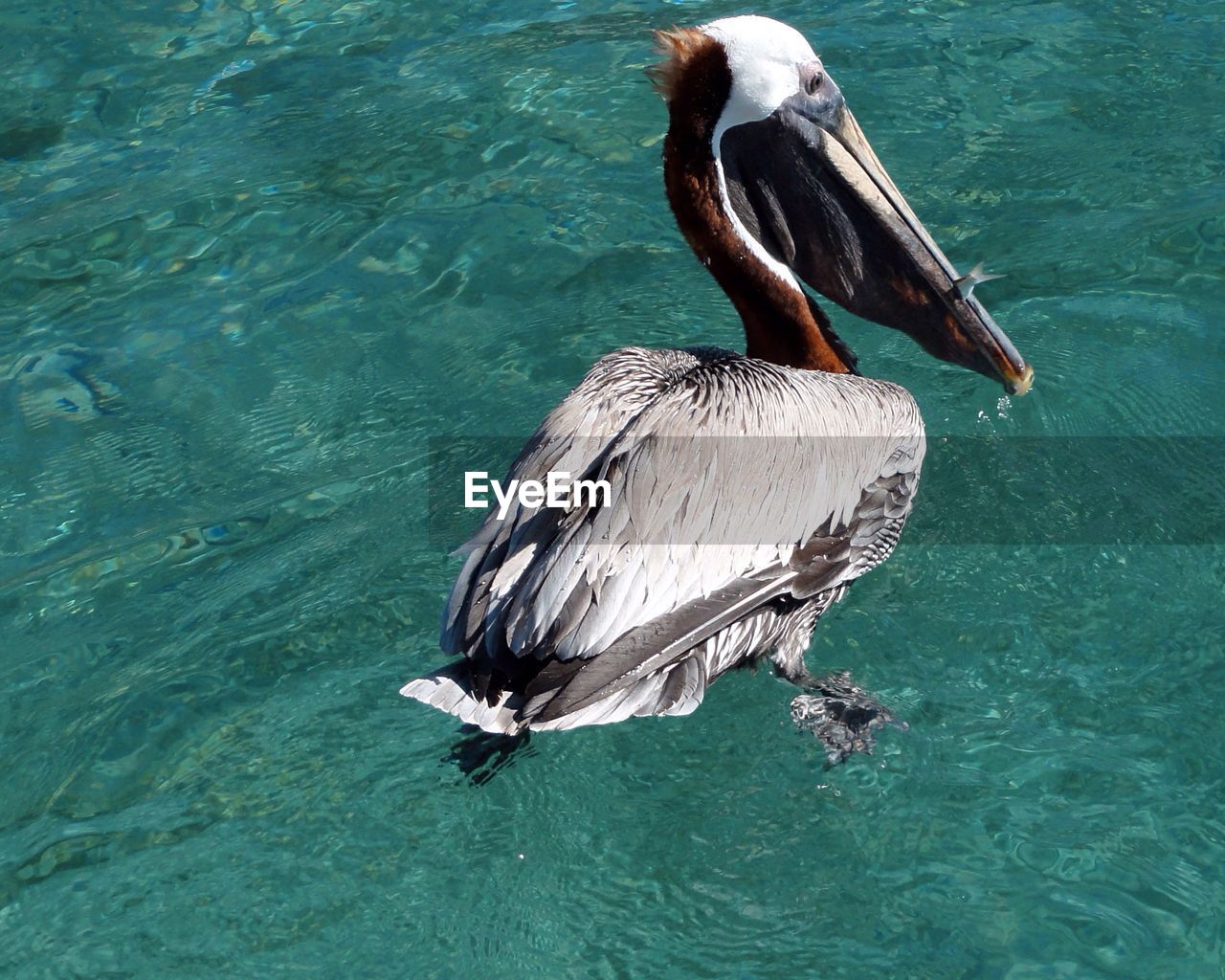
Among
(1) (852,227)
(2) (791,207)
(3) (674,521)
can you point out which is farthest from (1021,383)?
(3) (674,521)

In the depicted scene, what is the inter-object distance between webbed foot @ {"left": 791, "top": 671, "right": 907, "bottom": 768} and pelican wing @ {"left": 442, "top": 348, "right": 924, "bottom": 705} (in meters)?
0.27

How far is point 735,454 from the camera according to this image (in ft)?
11.2

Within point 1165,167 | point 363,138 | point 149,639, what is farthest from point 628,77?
point 149,639

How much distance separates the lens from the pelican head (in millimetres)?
3838

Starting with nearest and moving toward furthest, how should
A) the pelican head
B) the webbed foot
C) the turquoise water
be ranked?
the turquoise water
the webbed foot
the pelican head

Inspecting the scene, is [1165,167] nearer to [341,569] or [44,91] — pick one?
[341,569]

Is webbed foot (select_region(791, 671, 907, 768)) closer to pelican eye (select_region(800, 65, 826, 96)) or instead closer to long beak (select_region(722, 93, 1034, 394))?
long beak (select_region(722, 93, 1034, 394))

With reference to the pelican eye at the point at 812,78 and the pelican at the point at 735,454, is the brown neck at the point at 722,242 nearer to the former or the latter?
the pelican at the point at 735,454

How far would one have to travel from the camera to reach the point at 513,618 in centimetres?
315

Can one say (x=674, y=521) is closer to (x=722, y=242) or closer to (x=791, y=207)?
(x=722, y=242)

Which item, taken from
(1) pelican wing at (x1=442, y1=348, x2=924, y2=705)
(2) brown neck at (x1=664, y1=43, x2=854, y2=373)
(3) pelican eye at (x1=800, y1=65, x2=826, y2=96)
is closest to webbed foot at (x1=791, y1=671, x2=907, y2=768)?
(1) pelican wing at (x1=442, y1=348, x2=924, y2=705)

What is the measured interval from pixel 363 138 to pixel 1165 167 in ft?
10.7

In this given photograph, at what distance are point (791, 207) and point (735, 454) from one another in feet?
3.24

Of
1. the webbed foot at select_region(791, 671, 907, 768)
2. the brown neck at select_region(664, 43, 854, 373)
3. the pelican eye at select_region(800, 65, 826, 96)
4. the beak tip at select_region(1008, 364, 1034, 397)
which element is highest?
the pelican eye at select_region(800, 65, 826, 96)
